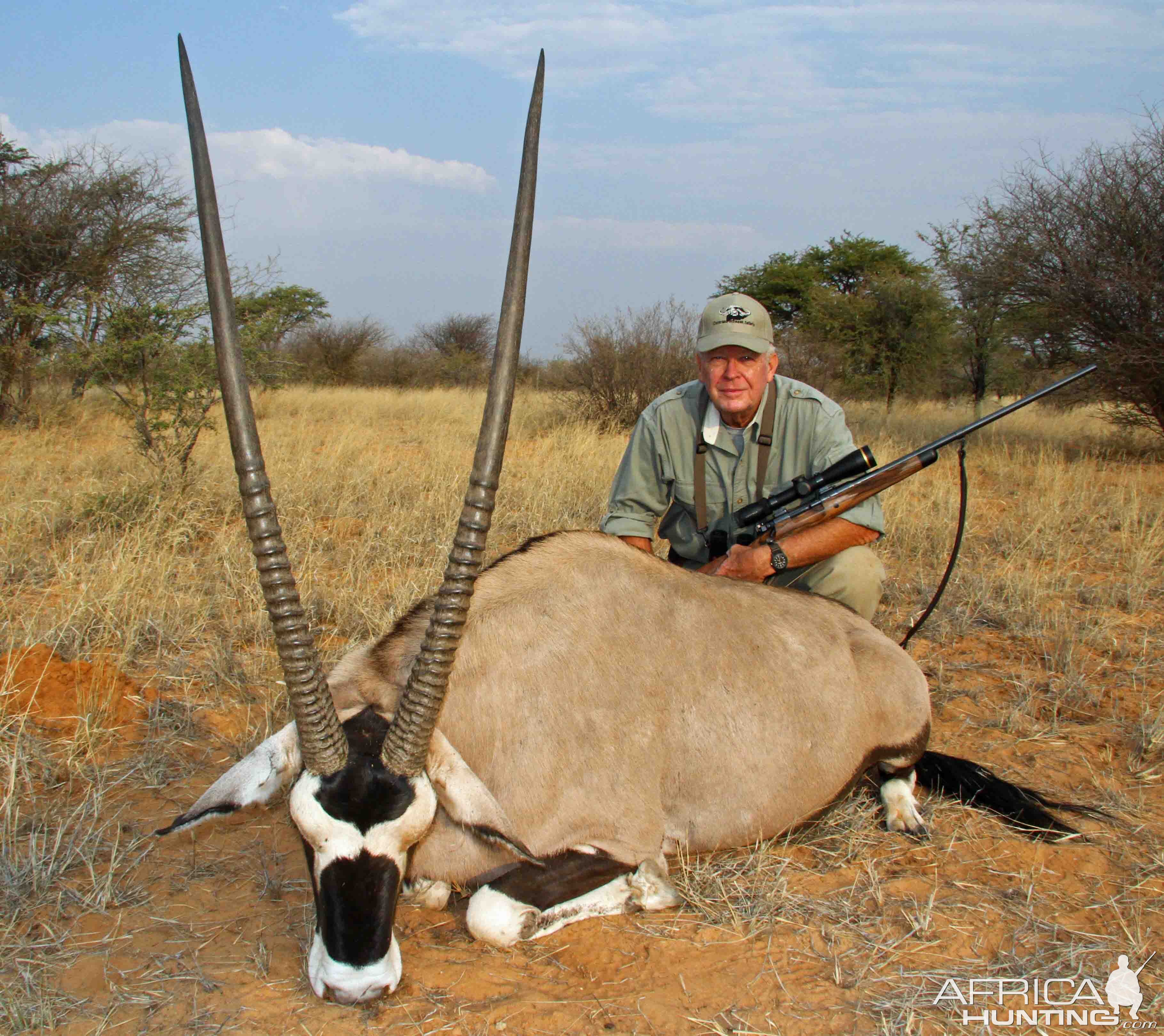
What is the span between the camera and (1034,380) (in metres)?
18.3

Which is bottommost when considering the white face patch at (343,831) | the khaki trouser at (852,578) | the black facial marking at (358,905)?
the black facial marking at (358,905)

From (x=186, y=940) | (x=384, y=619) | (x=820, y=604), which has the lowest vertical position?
(x=186, y=940)

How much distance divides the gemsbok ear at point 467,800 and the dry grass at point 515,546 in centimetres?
43

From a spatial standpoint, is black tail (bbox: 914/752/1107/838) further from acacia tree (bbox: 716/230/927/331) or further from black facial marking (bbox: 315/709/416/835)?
acacia tree (bbox: 716/230/927/331)

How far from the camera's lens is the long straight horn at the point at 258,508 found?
2.09m

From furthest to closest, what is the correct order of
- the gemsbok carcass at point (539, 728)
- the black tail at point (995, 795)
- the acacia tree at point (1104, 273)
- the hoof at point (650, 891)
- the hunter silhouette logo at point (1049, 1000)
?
the acacia tree at point (1104, 273)
the black tail at point (995, 795)
the hoof at point (650, 891)
the hunter silhouette logo at point (1049, 1000)
the gemsbok carcass at point (539, 728)

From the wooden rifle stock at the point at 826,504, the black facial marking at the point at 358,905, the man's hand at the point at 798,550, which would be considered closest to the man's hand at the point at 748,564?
the man's hand at the point at 798,550

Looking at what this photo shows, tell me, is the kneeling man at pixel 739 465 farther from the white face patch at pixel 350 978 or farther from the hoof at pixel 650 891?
the white face patch at pixel 350 978

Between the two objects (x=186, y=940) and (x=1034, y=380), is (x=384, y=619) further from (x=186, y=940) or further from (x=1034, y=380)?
(x=1034, y=380)

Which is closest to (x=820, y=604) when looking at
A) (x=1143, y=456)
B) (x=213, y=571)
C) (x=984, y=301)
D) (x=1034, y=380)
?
(x=213, y=571)

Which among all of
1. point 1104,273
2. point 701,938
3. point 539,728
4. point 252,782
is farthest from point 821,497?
point 1104,273

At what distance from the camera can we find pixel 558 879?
263 centimetres

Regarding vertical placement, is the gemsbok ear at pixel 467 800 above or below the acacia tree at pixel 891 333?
below

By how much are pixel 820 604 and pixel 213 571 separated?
3.65 metres
